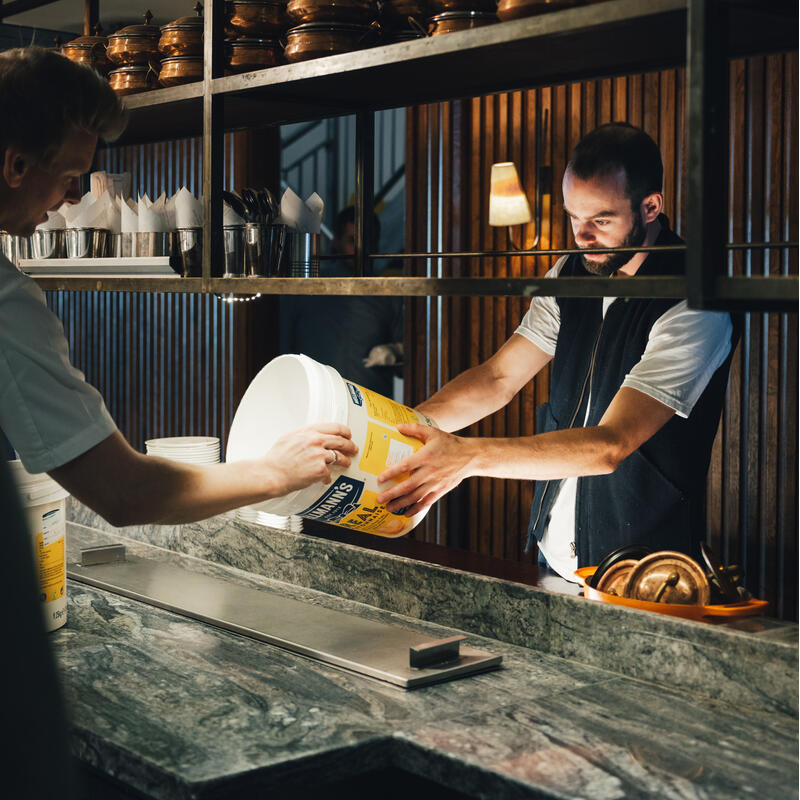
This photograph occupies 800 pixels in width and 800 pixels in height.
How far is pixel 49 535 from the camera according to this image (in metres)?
1.95

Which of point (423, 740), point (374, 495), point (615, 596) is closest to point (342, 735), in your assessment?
point (423, 740)

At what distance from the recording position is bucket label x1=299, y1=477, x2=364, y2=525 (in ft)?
5.77

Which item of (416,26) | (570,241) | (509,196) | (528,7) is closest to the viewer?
(528,7)

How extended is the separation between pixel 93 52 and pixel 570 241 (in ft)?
8.20

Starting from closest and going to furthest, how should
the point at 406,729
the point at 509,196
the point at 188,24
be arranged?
1. the point at 406,729
2. the point at 188,24
3. the point at 509,196

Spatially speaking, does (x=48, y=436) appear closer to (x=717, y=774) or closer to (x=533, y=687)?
(x=533, y=687)

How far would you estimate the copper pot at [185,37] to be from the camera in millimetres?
2432

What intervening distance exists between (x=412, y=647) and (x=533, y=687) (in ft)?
0.68

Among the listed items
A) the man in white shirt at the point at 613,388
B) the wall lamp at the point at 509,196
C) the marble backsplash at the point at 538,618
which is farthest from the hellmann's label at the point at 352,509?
the wall lamp at the point at 509,196

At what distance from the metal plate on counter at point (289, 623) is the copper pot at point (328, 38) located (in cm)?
109

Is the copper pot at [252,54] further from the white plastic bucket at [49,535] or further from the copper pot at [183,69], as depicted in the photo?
the white plastic bucket at [49,535]

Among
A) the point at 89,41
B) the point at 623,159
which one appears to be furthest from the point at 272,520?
the point at 89,41

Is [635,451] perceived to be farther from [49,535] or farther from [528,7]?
[49,535]

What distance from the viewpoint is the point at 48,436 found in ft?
5.13
